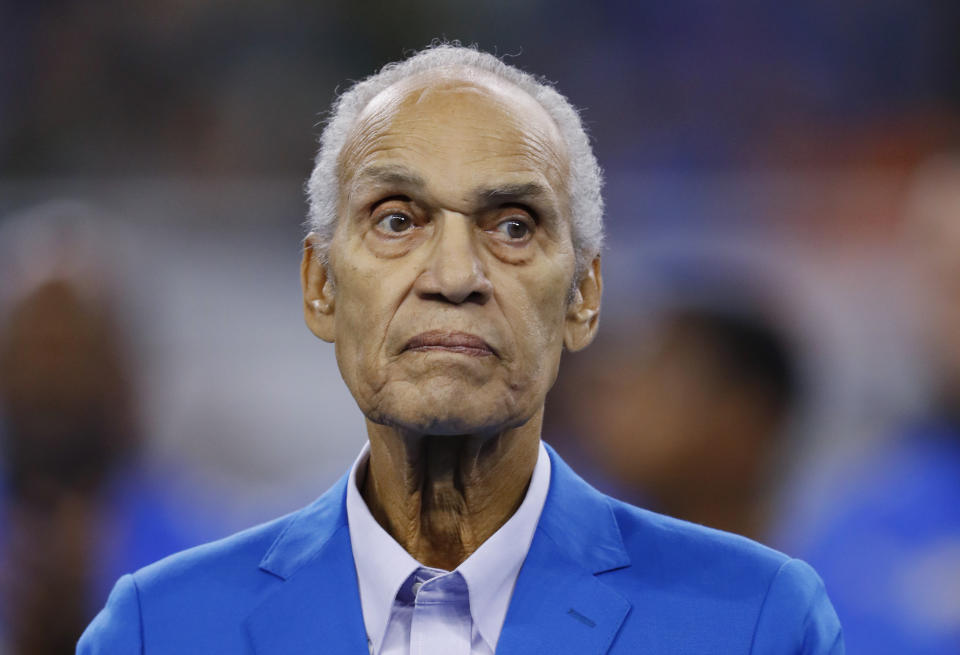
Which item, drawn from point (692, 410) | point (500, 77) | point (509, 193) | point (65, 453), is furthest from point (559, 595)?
point (65, 453)

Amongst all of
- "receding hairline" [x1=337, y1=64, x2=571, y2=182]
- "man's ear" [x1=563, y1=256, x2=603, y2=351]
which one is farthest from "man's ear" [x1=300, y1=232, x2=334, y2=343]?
"man's ear" [x1=563, y1=256, x2=603, y2=351]

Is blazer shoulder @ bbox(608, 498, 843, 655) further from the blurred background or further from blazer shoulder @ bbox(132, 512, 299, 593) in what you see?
the blurred background

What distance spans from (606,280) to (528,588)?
244 centimetres

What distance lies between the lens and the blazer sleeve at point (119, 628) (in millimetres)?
2100

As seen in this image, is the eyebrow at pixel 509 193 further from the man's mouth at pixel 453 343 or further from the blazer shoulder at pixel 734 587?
the blazer shoulder at pixel 734 587

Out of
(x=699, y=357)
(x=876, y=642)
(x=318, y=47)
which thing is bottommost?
(x=876, y=642)

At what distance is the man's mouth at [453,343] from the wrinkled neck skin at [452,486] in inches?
8.3

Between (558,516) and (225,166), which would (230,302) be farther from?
(558,516)

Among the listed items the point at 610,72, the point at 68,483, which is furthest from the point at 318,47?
the point at 68,483

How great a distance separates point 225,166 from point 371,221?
2932mm

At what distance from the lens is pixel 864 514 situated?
12.1 feet

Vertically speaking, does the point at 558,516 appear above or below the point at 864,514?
above

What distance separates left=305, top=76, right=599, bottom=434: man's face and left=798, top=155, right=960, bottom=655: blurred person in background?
1.78 meters

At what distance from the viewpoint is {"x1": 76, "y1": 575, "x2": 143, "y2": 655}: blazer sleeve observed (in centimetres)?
210
